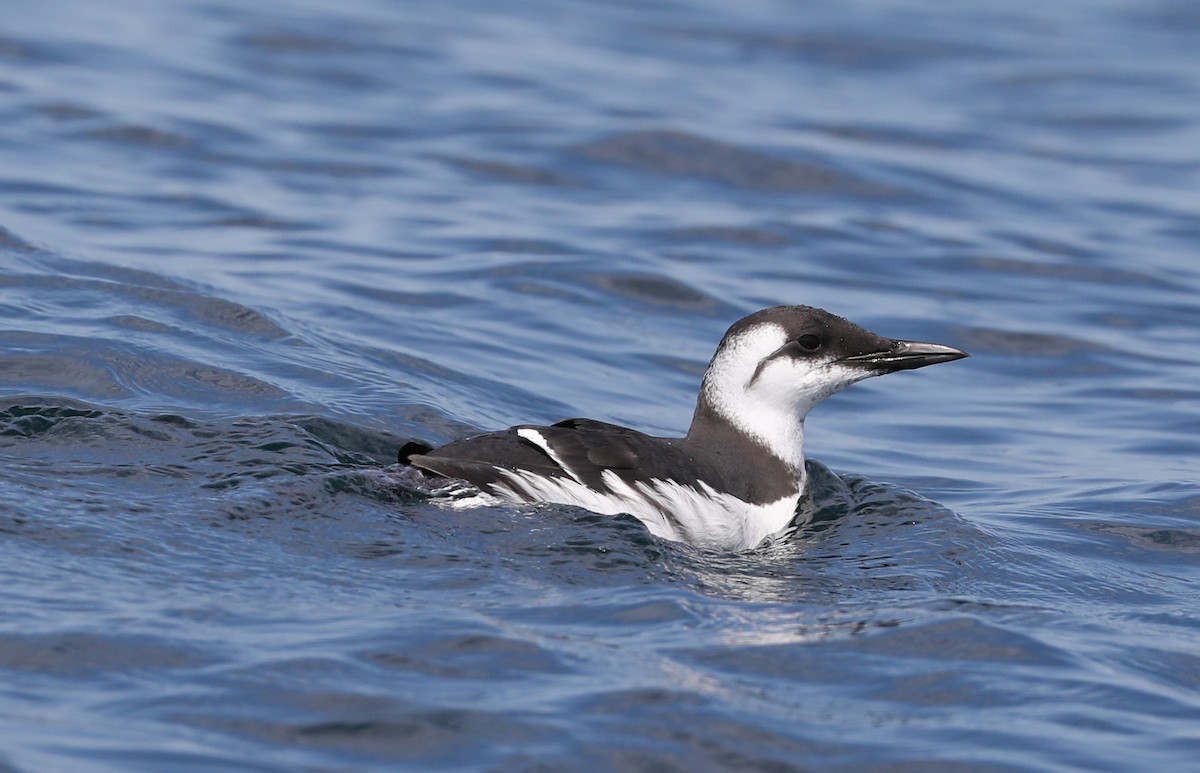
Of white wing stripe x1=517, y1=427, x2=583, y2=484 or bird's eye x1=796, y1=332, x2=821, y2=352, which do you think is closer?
white wing stripe x1=517, y1=427, x2=583, y2=484

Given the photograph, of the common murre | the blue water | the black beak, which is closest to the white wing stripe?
the common murre

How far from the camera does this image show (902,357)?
25.1 ft

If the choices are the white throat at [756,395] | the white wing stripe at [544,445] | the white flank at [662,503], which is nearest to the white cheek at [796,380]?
the white throat at [756,395]

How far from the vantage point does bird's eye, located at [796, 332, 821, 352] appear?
7457mm

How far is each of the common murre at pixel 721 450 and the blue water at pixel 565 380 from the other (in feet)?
0.54

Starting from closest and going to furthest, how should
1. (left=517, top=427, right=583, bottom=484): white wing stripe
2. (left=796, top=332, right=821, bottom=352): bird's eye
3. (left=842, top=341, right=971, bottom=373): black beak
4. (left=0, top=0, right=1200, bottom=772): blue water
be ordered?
(left=0, top=0, right=1200, bottom=772): blue water < (left=517, top=427, right=583, bottom=484): white wing stripe < (left=796, top=332, right=821, bottom=352): bird's eye < (left=842, top=341, right=971, bottom=373): black beak

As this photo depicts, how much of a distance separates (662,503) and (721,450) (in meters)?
0.77

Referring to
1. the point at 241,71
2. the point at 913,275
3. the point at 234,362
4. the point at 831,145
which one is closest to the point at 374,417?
the point at 234,362

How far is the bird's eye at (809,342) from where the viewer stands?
24.5 ft

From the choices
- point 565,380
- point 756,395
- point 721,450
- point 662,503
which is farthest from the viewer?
point 565,380

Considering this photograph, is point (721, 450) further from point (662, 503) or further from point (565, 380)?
point (565, 380)

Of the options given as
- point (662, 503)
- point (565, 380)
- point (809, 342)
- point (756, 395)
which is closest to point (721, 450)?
point (756, 395)

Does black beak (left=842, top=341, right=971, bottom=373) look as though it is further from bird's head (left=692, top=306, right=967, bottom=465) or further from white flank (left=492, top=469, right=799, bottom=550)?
white flank (left=492, top=469, right=799, bottom=550)

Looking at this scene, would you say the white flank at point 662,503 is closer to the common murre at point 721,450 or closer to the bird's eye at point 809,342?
the common murre at point 721,450
